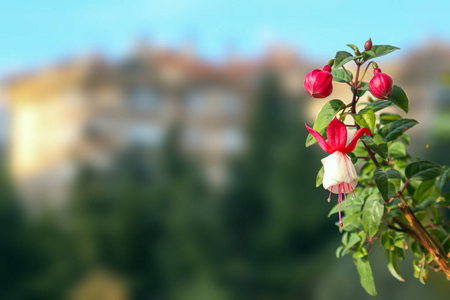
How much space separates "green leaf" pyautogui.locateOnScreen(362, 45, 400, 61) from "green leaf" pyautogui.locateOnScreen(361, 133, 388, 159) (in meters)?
0.09

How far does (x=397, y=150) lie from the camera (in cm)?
78

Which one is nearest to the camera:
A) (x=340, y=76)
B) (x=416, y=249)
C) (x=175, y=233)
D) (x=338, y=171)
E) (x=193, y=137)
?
(x=338, y=171)

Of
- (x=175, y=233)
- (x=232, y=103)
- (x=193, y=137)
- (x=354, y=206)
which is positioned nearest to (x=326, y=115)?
(x=354, y=206)

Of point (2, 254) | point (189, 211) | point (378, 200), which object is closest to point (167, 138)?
point (189, 211)

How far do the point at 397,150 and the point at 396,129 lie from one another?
0.19 metres

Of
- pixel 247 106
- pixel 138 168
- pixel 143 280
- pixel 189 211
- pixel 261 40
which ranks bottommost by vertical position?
pixel 143 280

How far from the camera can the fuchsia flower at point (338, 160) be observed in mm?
531

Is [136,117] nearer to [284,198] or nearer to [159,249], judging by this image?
[159,249]

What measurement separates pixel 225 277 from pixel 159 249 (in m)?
0.58

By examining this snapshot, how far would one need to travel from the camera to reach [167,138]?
4215 mm

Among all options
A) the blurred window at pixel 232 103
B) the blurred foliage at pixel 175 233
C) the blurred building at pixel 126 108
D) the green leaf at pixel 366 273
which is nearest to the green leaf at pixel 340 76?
the green leaf at pixel 366 273

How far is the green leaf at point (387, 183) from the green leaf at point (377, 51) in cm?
13

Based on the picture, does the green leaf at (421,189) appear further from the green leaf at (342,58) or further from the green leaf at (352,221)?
the green leaf at (342,58)

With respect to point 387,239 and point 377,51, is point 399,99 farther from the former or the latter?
point 387,239
